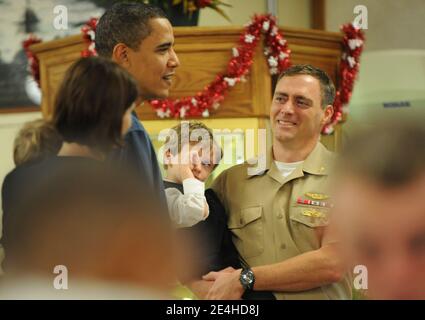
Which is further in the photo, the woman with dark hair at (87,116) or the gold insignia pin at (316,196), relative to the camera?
the gold insignia pin at (316,196)

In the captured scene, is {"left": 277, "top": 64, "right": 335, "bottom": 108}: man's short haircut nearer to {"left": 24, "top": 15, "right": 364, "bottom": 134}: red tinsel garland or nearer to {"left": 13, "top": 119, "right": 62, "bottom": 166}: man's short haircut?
{"left": 24, "top": 15, "right": 364, "bottom": 134}: red tinsel garland

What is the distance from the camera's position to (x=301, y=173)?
119 centimetres

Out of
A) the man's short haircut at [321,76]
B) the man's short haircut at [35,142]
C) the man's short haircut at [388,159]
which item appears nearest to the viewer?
the man's short haircut at [388,159]

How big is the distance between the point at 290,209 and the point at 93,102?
0.37 metres

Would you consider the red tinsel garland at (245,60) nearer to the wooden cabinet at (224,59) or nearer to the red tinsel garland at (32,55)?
the wooden cabinet at (224,59)

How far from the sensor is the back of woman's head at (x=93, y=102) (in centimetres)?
108

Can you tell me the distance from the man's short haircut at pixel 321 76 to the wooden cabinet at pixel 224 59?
0.03 m

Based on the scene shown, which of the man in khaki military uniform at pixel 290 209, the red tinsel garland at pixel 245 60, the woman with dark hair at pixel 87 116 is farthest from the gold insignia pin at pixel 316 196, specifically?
the woman with dark hair at pixel 87 116

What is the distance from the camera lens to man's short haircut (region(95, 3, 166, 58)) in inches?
44.4

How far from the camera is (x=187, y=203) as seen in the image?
1.15 metres

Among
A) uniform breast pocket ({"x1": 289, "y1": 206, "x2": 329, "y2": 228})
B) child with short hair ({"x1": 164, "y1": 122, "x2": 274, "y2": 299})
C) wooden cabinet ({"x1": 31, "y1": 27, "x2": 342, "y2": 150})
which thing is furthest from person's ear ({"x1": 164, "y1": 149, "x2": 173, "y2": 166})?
uniform breast pocket ({"x1": 289, "y1": 206, "x2": 329, "y2": 228})

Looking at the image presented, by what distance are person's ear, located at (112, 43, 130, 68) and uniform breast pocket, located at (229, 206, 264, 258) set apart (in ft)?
1.04
